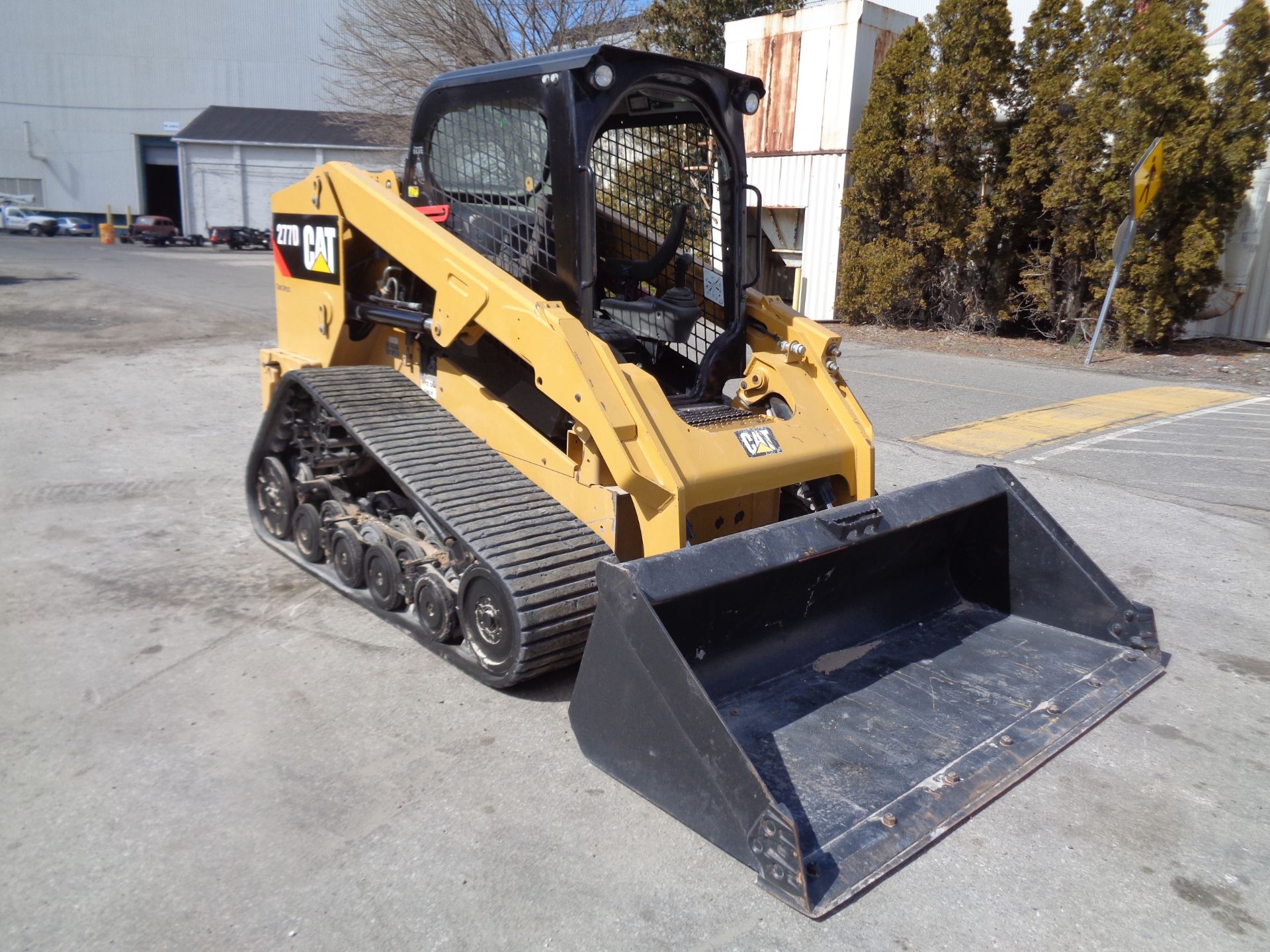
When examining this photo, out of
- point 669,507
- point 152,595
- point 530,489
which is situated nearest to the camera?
point 669,507

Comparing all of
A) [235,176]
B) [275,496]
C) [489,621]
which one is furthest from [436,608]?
[235,176]

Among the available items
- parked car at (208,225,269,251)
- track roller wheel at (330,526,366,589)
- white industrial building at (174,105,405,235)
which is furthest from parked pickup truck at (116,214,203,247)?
track roller wheel at (330,526,366,589)

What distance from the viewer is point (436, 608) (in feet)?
13.2

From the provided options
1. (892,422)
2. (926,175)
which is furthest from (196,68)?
(892,422)

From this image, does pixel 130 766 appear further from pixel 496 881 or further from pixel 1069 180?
A: pixel 1069 180

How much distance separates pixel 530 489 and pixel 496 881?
173 centimetres

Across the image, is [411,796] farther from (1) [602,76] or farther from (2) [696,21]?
(2) [696,21]

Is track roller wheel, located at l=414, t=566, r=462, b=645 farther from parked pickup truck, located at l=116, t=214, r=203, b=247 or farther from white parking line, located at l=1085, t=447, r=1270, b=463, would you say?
parked pickup truck, located at l=116, t=214, r=203, b=247

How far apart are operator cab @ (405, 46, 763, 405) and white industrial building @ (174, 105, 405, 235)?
42607 millimetres

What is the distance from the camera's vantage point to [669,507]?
11.8ft

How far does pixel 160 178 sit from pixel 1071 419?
172 feet

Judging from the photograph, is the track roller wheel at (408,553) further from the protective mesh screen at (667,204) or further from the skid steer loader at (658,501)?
the protective mesh screen at (667,204)

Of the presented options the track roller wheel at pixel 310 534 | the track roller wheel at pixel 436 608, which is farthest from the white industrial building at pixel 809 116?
the track roller wheel at pixel 436 608

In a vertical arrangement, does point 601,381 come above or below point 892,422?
above
